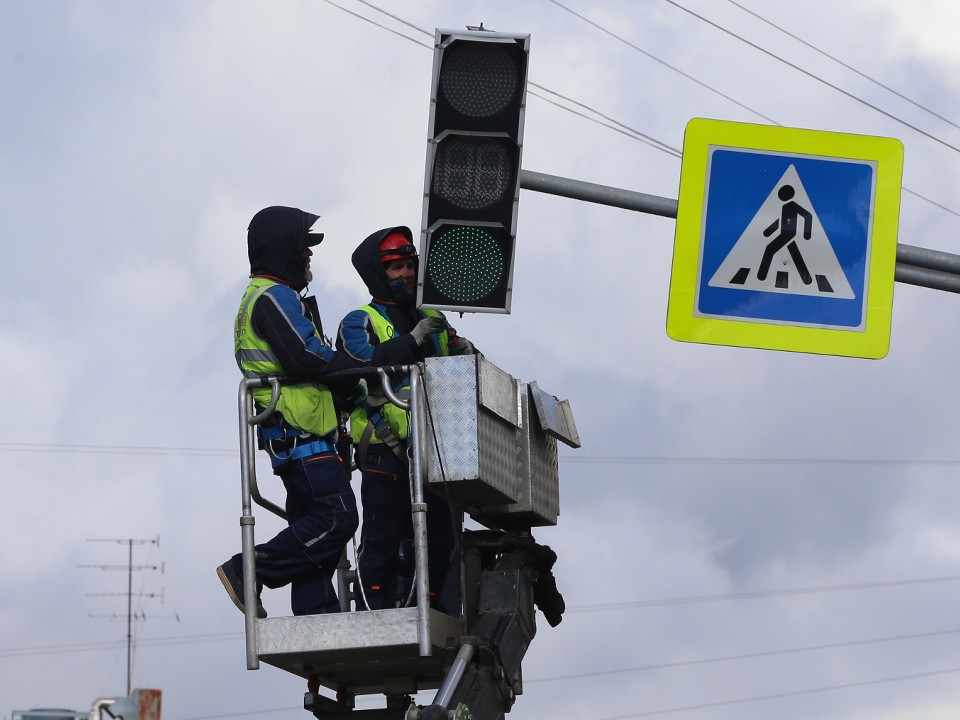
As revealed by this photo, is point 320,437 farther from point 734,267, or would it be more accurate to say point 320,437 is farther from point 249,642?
point 734,267

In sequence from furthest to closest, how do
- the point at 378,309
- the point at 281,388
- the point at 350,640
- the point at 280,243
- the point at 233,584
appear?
the point at 378,309, the point at 280,243, the point at 281,388, the point at 233,584, the point at 350,640

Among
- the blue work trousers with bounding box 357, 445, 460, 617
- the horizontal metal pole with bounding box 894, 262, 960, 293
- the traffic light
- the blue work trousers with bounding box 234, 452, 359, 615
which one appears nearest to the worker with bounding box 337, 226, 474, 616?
the blue work trousers with bounding box 357, 445, 460, 617

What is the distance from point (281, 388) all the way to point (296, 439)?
28 centimetres

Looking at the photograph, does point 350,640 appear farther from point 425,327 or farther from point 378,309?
point 378,309

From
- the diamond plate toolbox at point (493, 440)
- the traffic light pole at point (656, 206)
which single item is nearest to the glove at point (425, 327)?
the diamond plate toolbox at point (493, 440)

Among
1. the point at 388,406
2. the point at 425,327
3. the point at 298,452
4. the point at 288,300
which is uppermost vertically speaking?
the point at 288,300

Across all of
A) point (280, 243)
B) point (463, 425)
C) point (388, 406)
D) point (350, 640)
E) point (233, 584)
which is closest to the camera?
point (350, 640)

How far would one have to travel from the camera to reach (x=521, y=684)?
35.8 feet

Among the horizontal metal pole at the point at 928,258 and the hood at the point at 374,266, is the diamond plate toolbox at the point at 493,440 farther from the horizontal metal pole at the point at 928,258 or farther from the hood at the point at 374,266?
the horizontal metal pole at the point at 928,258

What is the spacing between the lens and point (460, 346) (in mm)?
11180

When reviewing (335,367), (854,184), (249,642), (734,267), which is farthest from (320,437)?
(854,184)

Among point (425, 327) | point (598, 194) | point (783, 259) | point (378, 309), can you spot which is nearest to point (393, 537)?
point (425, 327)

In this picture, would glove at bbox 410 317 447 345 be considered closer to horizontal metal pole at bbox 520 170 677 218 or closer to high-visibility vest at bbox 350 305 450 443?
high-visibility vest at bbox 350 305 450 443

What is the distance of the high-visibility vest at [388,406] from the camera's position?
10555 mm
